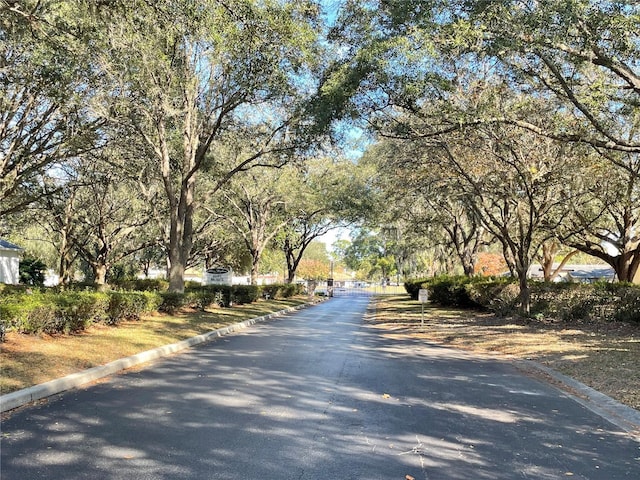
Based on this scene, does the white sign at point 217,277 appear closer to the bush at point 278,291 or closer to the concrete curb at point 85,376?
the bush at point 278,291

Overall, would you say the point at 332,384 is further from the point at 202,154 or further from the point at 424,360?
the point at 202,154

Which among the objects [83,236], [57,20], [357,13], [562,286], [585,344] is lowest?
[585,344]

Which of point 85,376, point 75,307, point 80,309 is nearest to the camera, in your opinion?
point 85,376

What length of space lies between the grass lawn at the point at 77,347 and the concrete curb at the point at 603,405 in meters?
7.55

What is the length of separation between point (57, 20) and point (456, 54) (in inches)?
342

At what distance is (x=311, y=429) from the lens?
19.3 feet

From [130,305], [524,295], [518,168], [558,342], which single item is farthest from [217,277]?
[558,342]

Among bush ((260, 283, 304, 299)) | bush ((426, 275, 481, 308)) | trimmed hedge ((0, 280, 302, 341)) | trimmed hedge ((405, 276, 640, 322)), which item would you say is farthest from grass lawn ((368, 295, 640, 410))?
bush ((260, 283, 304, 299))

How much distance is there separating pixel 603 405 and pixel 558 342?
696cm

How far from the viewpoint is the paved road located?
471 centimetres

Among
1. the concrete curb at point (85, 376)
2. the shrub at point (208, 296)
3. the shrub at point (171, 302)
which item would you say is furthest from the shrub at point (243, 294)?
the concrete curb at point (85, 376)

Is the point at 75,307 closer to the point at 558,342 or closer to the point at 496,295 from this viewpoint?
the point at 558,342

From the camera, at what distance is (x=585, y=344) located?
13602 mm

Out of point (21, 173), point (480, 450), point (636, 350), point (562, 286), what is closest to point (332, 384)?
point (480, 450)
